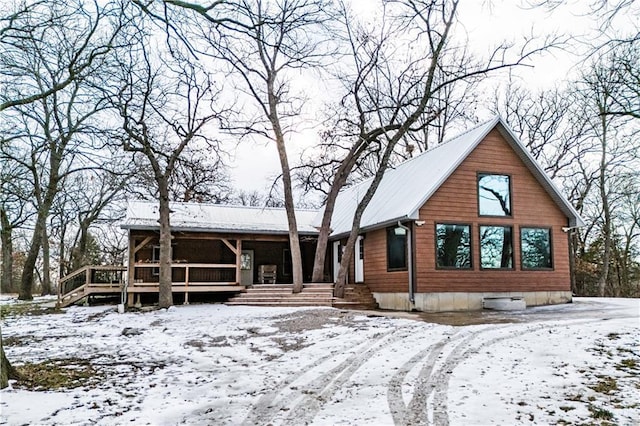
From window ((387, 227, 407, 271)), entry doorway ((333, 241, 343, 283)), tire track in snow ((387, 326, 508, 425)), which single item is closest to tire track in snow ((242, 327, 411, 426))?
tire track in snow ((387, 326, 508, 425))

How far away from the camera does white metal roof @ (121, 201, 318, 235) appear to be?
17.7 m

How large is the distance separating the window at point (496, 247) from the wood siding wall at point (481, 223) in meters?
0.15

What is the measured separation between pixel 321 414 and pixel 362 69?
1383 centimetres

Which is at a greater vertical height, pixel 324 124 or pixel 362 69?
pixel 362 69

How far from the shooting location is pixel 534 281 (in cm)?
1500

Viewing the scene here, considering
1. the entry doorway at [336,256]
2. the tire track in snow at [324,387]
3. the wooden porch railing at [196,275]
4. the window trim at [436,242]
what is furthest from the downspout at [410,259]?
the wooden porch railing at [196,275]

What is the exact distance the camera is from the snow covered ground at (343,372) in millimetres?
4801

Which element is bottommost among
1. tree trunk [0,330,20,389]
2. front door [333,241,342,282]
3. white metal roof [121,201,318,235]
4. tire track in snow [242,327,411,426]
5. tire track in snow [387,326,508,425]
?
tire track in snow [242,327,411,426]

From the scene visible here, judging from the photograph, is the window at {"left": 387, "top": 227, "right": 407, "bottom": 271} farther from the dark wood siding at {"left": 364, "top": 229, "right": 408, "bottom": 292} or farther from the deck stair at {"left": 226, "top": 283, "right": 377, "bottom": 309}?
the deck stair at {"left": 226, "top": 283, "right": 377, "bottom": 309}

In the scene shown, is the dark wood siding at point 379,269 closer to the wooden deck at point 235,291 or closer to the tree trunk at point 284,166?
the wooden deck at point 235,291

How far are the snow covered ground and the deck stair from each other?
4522 millimetres

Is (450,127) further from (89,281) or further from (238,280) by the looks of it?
(89,281)

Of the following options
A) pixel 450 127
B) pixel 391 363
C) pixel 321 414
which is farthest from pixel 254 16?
pixel 450 127

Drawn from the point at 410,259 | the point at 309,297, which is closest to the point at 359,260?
the point at 309,297
